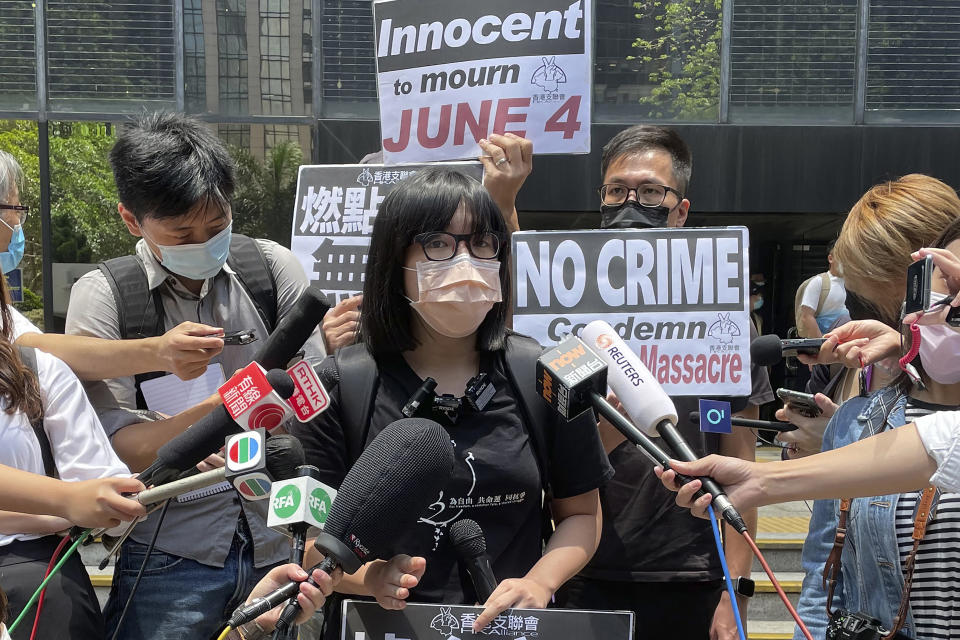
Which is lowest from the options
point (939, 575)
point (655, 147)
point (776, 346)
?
point (939, 575)

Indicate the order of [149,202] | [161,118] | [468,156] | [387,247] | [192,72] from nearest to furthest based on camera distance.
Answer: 1. [387,247]
2. [149,202]
3. [161,118]
4. [468,156]
5. [192,72]

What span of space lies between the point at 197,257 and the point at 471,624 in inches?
57.9

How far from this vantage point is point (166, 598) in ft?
8.16

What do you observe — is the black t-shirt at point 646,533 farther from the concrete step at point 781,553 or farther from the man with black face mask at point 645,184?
the concrete step at point 781,553

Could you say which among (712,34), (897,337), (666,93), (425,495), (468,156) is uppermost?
(712,34)

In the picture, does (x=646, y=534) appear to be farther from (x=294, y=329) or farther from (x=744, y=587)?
(x=294, y=329)

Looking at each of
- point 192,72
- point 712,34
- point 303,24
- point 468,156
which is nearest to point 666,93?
point 712,34

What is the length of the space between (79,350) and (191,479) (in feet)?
3.45

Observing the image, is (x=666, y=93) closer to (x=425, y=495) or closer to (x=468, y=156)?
(x=468, y=156)

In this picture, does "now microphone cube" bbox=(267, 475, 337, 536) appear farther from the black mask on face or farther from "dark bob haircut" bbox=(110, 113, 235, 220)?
the black mask on face

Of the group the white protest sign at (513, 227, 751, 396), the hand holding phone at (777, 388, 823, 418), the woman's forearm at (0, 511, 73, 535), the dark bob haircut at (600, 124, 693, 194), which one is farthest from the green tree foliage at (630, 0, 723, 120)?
the woman's forearm at (0, 511, 73, 535)

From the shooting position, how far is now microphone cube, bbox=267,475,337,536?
4.76 ft

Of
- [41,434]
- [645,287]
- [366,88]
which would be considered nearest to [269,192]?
[366,88]

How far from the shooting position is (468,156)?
3.22 m
